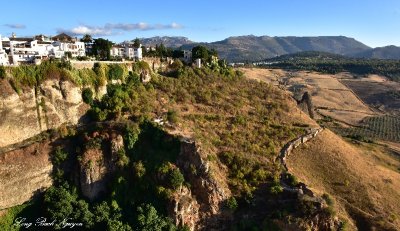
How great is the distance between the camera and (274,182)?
37.3 metres

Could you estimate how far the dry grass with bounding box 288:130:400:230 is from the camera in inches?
1428

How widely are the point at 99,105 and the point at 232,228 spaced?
2089cm

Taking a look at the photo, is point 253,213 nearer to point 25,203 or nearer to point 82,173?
point 82,173

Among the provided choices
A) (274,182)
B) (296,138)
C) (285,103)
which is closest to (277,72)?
(285,103)

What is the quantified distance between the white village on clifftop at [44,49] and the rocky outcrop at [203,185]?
1947 centimetres

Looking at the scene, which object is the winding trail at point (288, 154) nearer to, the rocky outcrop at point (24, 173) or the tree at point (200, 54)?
the tree at point (200, 54)

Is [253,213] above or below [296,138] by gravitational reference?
below

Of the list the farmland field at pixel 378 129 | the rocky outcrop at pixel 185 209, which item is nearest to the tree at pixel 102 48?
the rocky outcrop at pixel 185 209

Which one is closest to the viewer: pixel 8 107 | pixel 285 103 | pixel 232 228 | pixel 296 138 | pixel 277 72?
pixel 232 228

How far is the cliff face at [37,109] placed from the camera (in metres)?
36.5

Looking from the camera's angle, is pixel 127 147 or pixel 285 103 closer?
pixel 127 147

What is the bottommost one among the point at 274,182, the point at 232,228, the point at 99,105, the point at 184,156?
the point at 232,228

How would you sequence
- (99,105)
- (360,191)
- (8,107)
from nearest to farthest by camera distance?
(8,107)
(360,191)
(99,105)

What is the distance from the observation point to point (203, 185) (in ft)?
116
